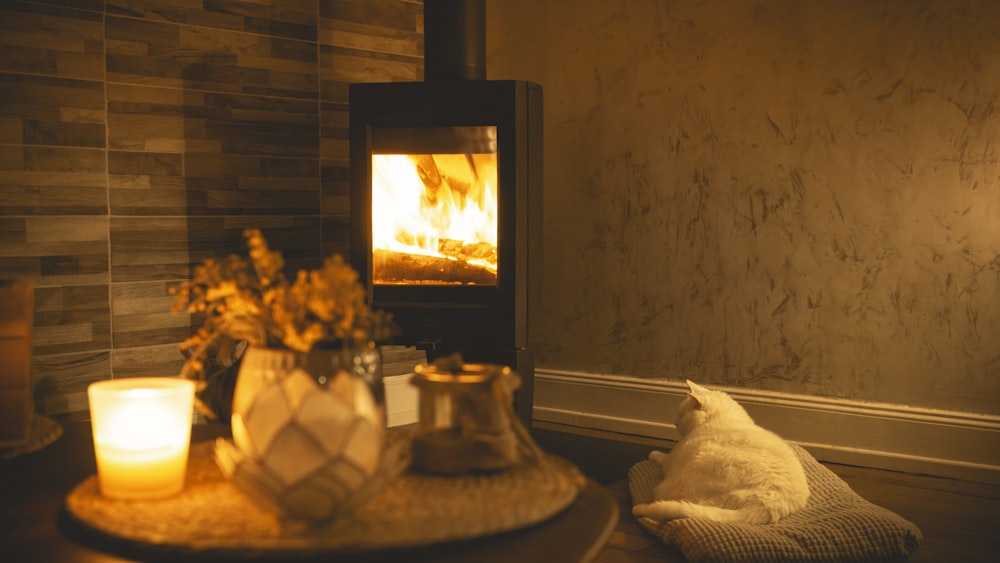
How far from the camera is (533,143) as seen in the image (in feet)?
9.69

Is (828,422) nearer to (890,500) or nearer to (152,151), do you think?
(890,500)

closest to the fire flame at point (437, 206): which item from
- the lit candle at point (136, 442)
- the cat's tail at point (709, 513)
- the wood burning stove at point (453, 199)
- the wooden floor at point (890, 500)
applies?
the wood burning stove at point (453, 199)

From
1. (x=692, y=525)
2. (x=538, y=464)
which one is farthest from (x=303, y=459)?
(x=692, y=525)

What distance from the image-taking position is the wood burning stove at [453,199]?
9.50ft

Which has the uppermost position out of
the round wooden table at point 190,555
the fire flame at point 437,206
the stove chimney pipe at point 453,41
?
the stove chimney pipe at point 453,41

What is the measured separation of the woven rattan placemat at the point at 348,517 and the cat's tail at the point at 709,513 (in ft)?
4.03

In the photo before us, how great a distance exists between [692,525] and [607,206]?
155cm

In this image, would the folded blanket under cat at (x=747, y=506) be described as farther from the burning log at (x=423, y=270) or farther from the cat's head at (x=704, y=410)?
the burning log at (x=423, y=270)

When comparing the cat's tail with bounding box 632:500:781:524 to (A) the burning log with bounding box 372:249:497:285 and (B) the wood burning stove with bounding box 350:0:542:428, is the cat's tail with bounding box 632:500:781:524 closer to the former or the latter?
(B) the wood burning stove with bounding box 350:0:542:428

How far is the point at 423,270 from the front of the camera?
303 centimetres

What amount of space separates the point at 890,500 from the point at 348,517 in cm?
214

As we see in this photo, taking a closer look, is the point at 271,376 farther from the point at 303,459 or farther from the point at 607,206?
the point at 607,206

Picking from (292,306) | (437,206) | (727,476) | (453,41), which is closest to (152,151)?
(437,206)

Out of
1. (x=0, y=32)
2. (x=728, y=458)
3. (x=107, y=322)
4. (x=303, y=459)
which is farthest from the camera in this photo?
(x=107, y=322)
